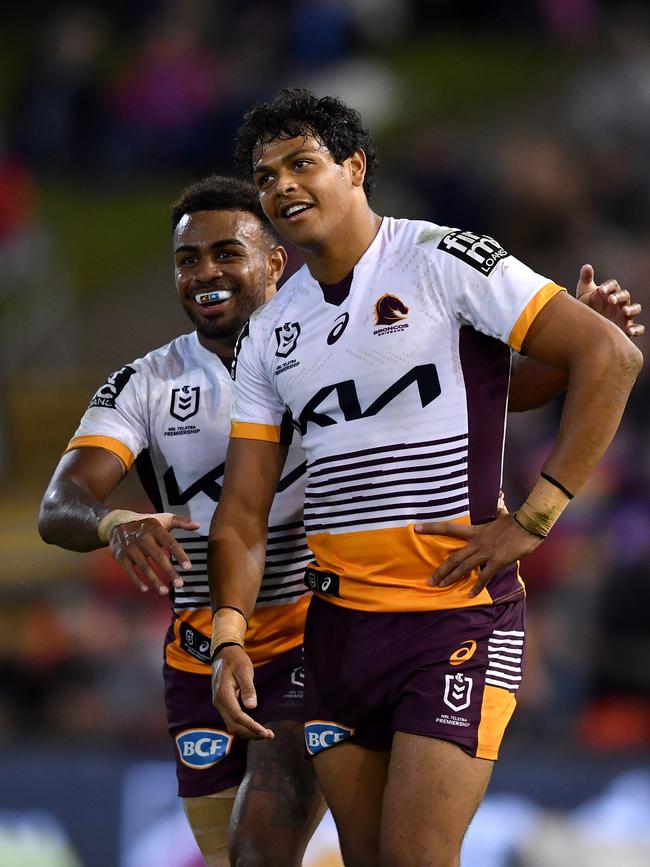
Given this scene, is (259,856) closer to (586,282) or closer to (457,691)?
(457,691)

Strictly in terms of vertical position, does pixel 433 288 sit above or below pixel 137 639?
above

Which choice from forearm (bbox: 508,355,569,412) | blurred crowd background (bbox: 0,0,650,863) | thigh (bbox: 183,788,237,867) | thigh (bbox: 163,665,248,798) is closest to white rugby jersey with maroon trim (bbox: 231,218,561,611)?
forearm (bbox: 508,355,569,412)

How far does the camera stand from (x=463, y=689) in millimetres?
4035

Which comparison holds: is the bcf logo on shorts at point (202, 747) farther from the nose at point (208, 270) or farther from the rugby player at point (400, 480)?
the nose at point (208, 270)

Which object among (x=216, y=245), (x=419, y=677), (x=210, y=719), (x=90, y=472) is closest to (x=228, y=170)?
(x=216, y=245)

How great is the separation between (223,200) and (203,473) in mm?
936

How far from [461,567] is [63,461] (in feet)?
5.08

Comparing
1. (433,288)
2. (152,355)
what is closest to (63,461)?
(152,355)

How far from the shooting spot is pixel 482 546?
13.3 ft

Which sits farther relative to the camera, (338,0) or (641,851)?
(338,0)

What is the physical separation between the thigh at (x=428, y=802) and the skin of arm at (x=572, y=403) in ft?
1.56

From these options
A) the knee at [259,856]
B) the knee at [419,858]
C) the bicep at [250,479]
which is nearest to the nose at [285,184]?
the bicep at [250,479]

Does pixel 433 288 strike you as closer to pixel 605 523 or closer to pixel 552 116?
pixel 605 523

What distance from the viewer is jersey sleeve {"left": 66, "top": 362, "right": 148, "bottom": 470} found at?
491 cm
